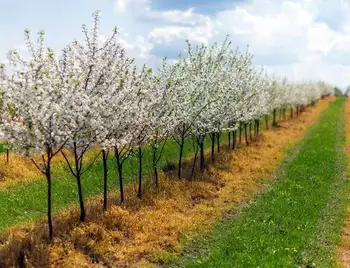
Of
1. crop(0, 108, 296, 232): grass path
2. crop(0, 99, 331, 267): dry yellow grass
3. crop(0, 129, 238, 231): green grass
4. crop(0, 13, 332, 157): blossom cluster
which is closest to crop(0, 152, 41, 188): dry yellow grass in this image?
crop(0, 108, 296, 232): grass path

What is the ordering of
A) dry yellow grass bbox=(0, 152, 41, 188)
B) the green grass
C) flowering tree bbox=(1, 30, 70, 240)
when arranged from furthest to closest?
dry yellow grass bbox=(0, 152, 41, 188) → the green grass → flowering tree bbox=(1, 30, 70, 240)

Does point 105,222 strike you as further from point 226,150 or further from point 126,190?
point 226,150

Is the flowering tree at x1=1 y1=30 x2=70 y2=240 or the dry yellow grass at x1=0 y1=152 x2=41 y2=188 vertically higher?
the flowering tree at x1=1 y1=30 x2=70 y2=240

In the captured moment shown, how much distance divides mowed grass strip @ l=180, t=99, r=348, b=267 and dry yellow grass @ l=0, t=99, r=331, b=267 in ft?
4.28

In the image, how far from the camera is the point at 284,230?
1878cm

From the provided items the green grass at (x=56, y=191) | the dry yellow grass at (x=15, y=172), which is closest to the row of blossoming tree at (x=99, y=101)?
the green grass at (x=56, y=191)

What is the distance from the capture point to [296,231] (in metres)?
18.7

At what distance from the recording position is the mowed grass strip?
15.8m

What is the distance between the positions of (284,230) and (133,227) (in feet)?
22.2

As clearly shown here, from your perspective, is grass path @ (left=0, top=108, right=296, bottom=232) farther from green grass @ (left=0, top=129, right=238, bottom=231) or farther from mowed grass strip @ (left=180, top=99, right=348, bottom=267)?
mowed grass strip @ (left=180, top=99, right=348, bottom=267)

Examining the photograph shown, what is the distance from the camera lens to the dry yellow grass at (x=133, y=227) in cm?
1616

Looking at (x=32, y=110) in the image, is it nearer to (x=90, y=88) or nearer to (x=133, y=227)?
(x=90, y=88)

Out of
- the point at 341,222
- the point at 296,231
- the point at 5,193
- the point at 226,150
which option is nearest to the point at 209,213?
the point at 296,231

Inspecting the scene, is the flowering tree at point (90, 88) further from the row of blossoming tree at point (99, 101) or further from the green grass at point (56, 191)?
the green grass at point (56, 191)
